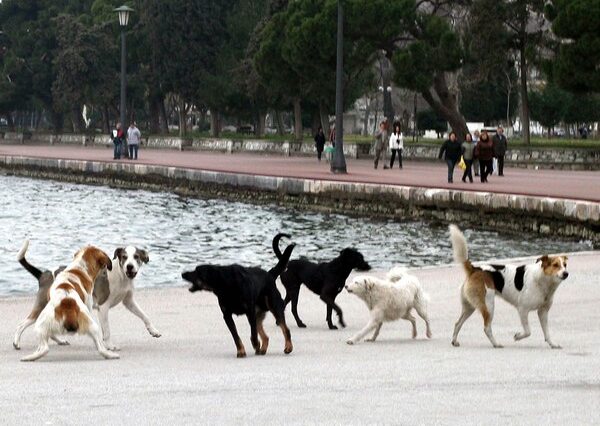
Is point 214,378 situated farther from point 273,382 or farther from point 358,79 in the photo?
point 358,79

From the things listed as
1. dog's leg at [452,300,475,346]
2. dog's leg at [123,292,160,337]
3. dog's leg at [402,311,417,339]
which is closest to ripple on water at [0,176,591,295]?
dog's leg at [123,292,160,337]

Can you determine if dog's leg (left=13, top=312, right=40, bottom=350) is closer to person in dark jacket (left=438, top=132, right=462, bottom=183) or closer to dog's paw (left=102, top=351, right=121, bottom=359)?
dog's paw (left=102, top=351, right=121, bottom=359)

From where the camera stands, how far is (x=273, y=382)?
10.2 meters

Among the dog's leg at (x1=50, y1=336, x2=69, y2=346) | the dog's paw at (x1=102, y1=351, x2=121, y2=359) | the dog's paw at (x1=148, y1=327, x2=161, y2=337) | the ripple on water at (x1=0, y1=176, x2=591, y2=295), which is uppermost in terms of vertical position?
the dog's paw at (x1=102, y1=351, x2=121, y2=359)

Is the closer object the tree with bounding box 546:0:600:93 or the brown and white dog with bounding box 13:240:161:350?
the brown and white dog with bounding box 13:240:161:350

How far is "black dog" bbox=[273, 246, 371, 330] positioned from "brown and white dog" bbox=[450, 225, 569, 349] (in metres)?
1.50

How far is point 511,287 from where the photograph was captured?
12.9m

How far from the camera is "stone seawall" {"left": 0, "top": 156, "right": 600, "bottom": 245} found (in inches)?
1216

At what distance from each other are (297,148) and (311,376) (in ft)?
201

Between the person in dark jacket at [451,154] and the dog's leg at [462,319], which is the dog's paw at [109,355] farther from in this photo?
the person in dark jacket at [451,154]

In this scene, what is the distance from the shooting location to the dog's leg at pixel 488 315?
12.6 m

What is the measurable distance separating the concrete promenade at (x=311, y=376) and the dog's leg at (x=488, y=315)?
10 centimetres

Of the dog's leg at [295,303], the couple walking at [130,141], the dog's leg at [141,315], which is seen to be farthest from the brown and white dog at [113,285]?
the couple walking at [130,141]

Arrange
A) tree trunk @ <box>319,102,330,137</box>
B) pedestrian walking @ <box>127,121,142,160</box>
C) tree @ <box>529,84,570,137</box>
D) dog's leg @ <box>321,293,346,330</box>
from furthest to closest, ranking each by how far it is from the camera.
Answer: tree @ <box>529,84,570,137</box>, tree trunk @ <box>319,102,330,137</box>, pedestrian walking @ <box>127,121,142,160</box>, dog's leg @ <box>321,293,346,330</box>
